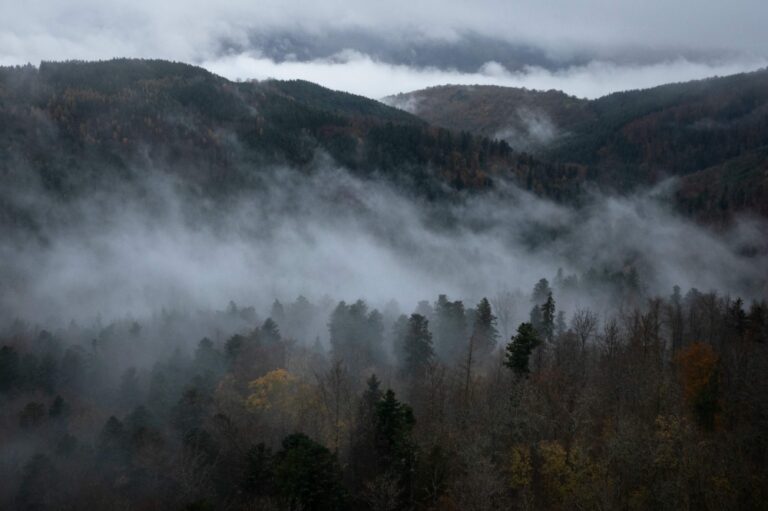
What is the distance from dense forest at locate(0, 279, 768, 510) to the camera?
3628 cm

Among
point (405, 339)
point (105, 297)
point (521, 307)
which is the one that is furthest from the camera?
point (105, 297)

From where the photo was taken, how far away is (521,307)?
110 m

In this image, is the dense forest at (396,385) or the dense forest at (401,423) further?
the dense forest at (396,385)

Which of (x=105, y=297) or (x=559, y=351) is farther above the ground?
(x=559, y=351)

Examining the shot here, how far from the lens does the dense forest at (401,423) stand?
36.3 metres

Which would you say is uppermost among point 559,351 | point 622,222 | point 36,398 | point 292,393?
point 622,222

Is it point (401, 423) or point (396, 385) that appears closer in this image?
point (401, 423)

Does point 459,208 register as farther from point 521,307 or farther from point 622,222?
point 521,307

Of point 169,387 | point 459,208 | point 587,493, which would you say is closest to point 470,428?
point 587,493

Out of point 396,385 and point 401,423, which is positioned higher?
point 401,423

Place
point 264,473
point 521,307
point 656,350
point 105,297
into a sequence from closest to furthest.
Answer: point 264,473
point 656,350
point 521,307
point 105,297

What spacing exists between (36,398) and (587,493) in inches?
2500

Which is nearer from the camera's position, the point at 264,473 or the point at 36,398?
the point at 264,473

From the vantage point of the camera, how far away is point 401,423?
134ft
